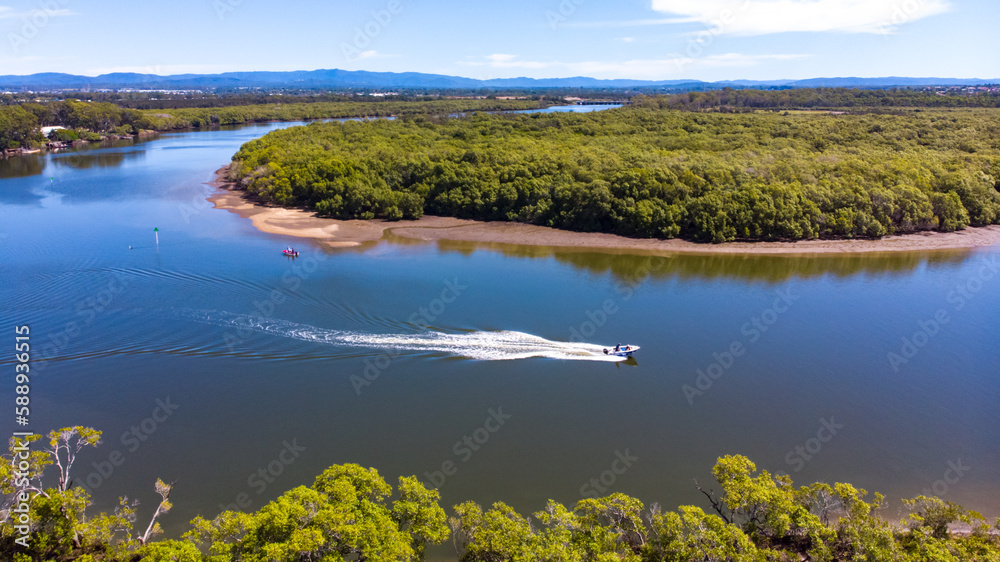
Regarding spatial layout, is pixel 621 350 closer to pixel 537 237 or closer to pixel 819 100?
pixel 537 237

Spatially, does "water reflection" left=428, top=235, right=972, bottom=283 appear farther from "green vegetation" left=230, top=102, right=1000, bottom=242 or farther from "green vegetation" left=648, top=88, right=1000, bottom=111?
"green vegetation" left=648, top=88, right=1000, bottom=111

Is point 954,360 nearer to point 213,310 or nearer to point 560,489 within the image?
point 560,489

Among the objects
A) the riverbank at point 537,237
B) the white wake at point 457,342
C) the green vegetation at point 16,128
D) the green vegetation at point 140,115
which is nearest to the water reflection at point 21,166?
the green vegetation at point 16,128

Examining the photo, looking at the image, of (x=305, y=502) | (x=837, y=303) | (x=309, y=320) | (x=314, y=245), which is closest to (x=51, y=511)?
(x=305, y=502)

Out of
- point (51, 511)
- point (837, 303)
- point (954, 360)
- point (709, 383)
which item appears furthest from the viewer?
point (837, 303)

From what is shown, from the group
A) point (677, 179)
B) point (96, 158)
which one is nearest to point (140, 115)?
point (96, 158)

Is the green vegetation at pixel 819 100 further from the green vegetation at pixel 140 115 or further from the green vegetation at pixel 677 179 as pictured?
the green vegetation at pixel 140 115

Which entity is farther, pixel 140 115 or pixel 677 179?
pixel 140 115
